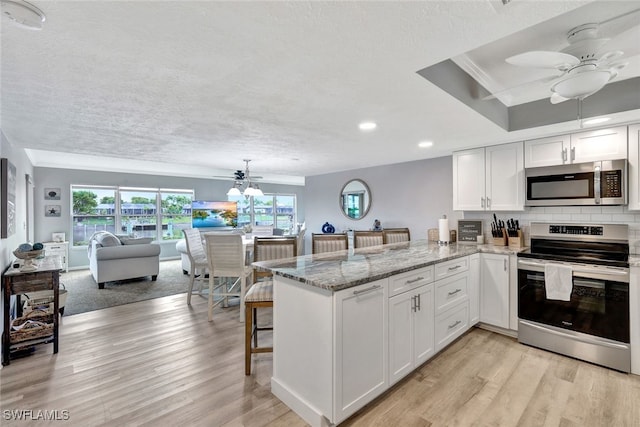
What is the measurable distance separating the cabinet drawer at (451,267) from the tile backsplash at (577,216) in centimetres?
114

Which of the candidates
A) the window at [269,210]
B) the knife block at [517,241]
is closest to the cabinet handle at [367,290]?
the knife block at [517,241]

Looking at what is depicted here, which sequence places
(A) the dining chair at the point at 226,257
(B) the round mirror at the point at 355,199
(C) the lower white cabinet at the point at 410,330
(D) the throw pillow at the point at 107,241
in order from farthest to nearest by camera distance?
(B) the round mirror at the point at 355,199 < (D) the throw pillow at the point at 107,241 < (A) the dining chair at the point at 226,257 < (C) the lower white cabinet at the point at 410,330

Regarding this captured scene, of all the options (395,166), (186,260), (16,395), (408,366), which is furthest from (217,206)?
(408,366)

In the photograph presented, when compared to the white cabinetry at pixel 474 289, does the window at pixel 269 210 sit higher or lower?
higher

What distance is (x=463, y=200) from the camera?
3.84 m

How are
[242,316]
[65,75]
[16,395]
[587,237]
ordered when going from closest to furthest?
[65,75], [16,395], [587,237], [242,316]

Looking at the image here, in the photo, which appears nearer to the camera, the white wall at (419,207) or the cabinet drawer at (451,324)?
the cabinet drawer at (451,324)

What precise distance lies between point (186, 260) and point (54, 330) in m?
3.17

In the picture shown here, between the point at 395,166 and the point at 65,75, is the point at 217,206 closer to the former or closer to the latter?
the point at 395,166

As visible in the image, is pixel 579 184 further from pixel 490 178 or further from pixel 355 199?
pixel 355 199

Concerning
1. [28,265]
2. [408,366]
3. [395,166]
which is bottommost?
[408,366]

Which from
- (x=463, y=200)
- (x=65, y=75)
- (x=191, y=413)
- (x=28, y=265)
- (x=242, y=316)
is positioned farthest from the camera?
(x=463, y=200)

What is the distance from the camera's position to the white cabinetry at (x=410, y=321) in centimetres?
207

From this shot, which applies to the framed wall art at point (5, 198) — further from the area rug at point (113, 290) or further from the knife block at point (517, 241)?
the knife block at point (517, 241)
